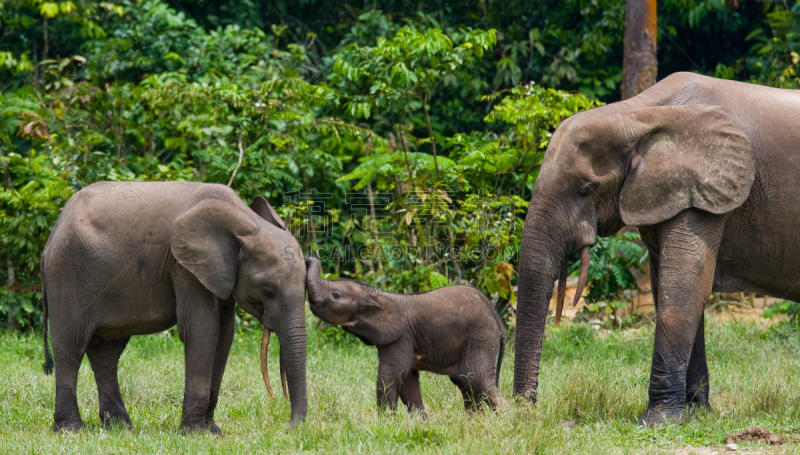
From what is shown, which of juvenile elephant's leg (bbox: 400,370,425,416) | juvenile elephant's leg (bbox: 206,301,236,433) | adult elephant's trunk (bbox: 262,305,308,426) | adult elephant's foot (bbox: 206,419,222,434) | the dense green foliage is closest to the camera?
adult elephant's trunk (bbox: 262,305,308,426)

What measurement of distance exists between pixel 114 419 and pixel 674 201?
15.7 ft

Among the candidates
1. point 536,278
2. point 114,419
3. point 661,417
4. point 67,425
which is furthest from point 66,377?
point 661,417

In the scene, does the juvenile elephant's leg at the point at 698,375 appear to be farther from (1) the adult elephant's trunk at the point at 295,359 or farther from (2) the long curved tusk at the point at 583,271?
(1) the adult elephant's trunk at the point at 295,359

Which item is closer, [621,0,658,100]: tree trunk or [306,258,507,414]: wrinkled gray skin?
[306,258,507,414]: wrinkled gray skin

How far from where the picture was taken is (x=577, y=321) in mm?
12328

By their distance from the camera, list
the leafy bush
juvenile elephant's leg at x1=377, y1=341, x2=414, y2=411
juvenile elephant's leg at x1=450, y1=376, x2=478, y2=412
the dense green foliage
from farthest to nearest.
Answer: the leafy bush → the dense green foliage → juvenile elephant's leg at x1=450, y1=376, x2=478, y2=412 → juvenile elephant's leg at x1=377, y1=341, x2=414, y2=411

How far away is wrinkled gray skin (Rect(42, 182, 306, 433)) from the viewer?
21.9 ft

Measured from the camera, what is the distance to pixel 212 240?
265 inches

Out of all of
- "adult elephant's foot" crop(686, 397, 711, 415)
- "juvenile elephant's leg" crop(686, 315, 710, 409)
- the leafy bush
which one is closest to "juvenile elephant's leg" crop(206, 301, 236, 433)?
"adult elephant's foot" crop(686, 397, 711, 415)

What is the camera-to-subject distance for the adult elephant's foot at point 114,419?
730 centimetres

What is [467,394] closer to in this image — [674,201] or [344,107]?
[674,201]

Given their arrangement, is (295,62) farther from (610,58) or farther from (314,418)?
(314,418)

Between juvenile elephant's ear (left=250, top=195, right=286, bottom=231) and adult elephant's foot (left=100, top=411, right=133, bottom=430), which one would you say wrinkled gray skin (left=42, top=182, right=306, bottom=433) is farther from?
adult elephant's foot (left=100, top=411, right=133, bottom=430)

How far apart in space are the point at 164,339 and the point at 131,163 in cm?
285
